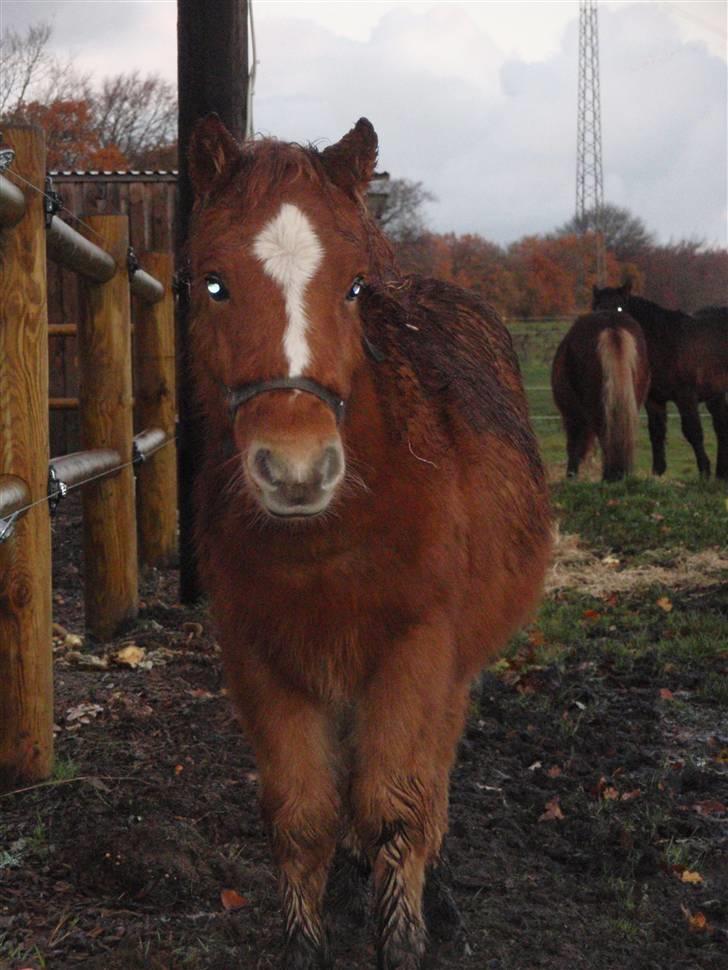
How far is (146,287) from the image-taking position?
20.2 feet

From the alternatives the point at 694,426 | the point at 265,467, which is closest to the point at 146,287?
the point at 265,467

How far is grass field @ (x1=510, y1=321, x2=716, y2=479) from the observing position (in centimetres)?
1484

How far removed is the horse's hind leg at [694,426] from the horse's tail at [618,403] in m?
2.48

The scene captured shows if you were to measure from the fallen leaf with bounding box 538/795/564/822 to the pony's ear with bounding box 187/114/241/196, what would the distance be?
2249 mm

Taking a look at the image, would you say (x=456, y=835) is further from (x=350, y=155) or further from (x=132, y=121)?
(x=132, y=121)

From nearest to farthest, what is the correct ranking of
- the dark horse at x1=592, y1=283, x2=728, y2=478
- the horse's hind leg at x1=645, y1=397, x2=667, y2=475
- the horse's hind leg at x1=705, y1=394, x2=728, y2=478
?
1. the horse's hind leg at x1=705, y1=394, x2=728, y2=478
2. the dark horse at x1=592, y1=283, x2=728, y2=478
3. the horse's hind leg at x1=645, y1=397, x2=667, y2=475

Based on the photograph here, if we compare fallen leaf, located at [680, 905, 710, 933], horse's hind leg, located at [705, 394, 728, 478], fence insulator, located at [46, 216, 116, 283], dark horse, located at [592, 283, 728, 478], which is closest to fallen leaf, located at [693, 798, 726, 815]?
fallen leaf, located at [680, 905, 710, 933]

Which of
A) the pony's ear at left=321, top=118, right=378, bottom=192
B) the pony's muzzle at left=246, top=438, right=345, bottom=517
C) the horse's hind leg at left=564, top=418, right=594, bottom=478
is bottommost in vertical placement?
the horse's hind leg at left=564, top=418, right=594, bottom=478

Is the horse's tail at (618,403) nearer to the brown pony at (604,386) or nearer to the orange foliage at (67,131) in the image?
the brown pony at (604,386)

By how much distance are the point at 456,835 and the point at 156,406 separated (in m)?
4.19

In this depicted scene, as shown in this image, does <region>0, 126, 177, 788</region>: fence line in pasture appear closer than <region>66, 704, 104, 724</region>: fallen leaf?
Yes

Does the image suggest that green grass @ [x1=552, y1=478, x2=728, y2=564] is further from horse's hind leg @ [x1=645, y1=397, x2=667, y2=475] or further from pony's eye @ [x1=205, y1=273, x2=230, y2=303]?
pony's eye @ [x1=205, y1=273, x2=230, y2=303]

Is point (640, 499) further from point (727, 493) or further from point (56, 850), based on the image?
point (56, 850)

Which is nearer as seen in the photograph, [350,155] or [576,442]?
[350,155]
